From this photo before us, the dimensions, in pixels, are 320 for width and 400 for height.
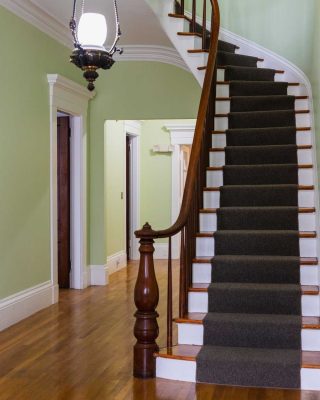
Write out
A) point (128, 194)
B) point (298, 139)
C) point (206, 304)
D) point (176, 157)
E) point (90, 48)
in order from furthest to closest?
point (176, 157) < point (128, 194) < point (298, 139) < point (206, 304) < point (90, 48)

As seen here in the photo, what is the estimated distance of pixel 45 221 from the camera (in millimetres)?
6070

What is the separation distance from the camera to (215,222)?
4957mm

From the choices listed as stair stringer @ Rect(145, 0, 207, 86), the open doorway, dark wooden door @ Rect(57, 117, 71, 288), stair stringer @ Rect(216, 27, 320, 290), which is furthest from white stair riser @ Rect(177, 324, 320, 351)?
the open doorway

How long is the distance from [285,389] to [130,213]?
21.3 feet

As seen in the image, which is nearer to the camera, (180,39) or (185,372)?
(185,372)

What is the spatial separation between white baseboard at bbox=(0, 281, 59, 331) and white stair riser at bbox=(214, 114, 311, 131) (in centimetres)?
233

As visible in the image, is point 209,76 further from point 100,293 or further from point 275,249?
point 100,293

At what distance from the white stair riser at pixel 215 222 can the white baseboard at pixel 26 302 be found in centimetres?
180

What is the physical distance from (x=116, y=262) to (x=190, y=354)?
4.92 m

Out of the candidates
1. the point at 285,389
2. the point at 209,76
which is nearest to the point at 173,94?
the point at 209,76

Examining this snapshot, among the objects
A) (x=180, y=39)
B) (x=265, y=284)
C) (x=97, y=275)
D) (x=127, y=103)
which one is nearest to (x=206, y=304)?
(x=265, y=284)

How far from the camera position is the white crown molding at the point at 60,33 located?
5.43 metres

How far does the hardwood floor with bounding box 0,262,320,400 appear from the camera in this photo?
3488 mm

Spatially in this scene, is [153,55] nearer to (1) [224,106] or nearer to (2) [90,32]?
(1) [224,106]
